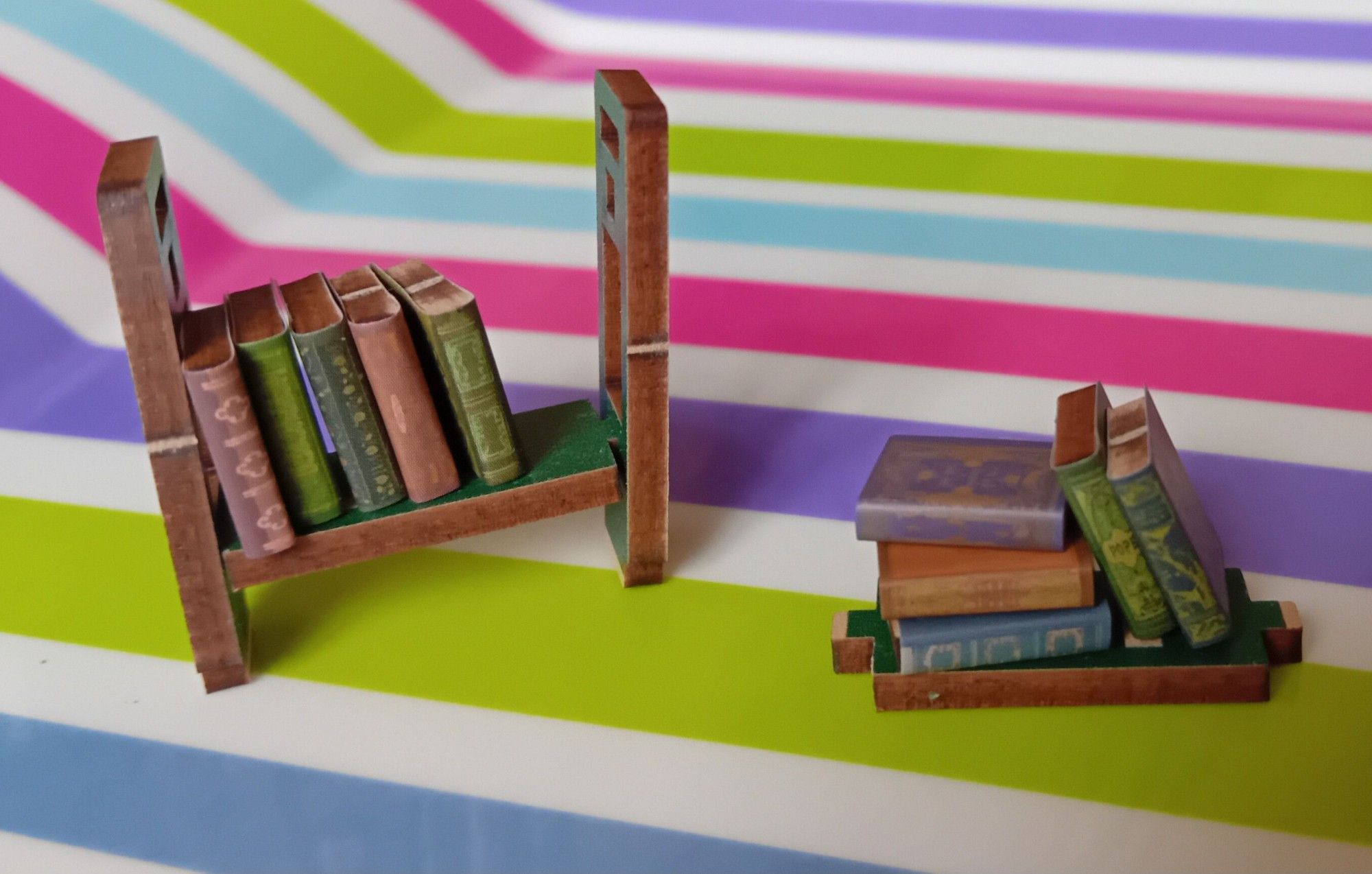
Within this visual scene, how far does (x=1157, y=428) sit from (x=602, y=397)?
651 mm

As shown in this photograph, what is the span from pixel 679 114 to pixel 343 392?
1.80 m

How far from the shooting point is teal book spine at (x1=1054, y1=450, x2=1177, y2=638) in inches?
51.4

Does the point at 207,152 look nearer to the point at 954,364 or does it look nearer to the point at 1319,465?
the point at 954,364

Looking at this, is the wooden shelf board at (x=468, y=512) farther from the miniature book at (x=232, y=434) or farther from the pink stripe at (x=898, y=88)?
the pink stripe at (x=898, y=88)

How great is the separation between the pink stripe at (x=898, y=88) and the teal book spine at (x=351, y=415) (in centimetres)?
A: 193

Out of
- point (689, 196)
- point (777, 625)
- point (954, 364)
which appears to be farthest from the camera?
point (689, 196)

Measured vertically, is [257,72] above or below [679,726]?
above

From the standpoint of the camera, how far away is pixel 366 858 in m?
1.28

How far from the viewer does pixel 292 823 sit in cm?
132

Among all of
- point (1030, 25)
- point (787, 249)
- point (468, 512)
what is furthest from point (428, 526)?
point (1030, 25)

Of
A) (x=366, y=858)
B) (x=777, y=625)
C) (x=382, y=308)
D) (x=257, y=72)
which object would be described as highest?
(x=257, y=72)

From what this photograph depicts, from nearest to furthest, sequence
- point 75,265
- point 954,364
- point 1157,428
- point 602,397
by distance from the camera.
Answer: point 1157,428, point 602,397, point 954,364, point 75,265

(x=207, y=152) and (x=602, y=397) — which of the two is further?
(x=207, y=152)

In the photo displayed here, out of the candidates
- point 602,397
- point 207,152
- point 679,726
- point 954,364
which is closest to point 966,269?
point 954,364
